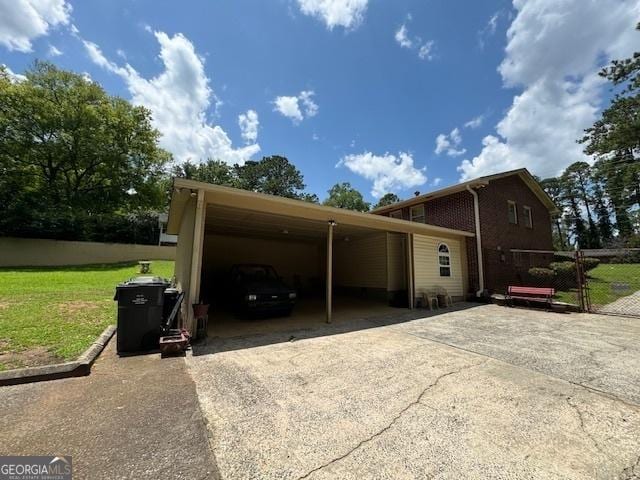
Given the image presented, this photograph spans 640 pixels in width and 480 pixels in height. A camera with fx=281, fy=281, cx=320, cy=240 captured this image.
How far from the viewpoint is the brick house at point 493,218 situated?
37.8 ft

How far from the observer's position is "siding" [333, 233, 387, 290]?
11.2 metres

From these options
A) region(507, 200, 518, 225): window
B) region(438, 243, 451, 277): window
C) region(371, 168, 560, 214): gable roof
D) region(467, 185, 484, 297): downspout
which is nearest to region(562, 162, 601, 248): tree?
region(371, 168, 560, 214): gable roof

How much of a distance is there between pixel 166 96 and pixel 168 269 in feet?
32.1

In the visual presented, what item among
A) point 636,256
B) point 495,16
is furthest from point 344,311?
point 636,256

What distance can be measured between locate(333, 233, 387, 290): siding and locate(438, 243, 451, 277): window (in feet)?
7.10

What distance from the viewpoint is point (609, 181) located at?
102ft

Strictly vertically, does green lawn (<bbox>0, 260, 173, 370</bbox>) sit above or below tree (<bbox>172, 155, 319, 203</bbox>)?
below

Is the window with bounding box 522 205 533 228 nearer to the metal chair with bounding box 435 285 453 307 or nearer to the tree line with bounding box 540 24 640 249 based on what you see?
the tree line with bounding box 540 24 640 249

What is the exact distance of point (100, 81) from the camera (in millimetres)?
23547

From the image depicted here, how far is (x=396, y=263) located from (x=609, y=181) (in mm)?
36295

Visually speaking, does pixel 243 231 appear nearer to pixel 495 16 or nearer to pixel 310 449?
pixel 310 449

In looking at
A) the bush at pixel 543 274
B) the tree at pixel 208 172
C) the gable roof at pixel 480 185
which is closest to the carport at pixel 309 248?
the gable roof at pixel 480 185

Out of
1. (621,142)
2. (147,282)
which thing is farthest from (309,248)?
(621,142)

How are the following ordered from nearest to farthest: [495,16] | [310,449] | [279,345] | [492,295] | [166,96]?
[310,449]
[279,345]
[495,16]
[492,295]
[166,96]
